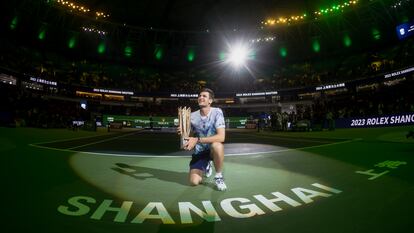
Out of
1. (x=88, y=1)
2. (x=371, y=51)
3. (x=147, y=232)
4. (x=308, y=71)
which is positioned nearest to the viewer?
(x=147, y=232)

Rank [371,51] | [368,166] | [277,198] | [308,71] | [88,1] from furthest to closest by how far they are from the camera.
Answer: [308,71], [371,51], [88,1], [368,166], [277,198]

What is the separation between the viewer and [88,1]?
30.2 m

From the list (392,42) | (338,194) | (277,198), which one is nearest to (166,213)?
(277,198)

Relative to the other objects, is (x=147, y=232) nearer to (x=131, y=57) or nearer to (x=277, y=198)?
(x=277, y=198)

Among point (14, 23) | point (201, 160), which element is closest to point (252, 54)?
point (14, 23)

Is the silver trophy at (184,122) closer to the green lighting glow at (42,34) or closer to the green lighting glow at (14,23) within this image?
the green lighting glow at (14,23)

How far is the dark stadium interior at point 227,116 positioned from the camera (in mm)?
3469

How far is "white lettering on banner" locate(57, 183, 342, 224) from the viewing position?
9.43 ft

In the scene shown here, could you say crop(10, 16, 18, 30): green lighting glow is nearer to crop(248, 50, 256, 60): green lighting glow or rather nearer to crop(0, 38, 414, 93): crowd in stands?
crop(0, 38, 414, 93): crowd in stands

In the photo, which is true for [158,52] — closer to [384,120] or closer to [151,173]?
[384,120]

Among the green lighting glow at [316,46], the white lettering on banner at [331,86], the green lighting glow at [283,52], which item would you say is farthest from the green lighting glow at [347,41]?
the green lighting glow at [283,52]

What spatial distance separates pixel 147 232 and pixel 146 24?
38.9 meters

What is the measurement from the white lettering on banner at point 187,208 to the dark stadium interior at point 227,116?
0.38ft

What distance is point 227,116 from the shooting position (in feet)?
161
